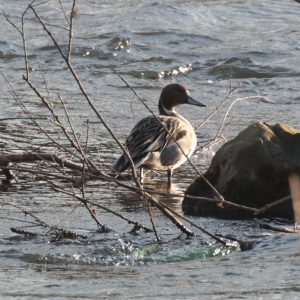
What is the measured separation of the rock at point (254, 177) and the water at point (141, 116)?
0.92 feet

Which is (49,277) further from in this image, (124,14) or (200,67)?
(124,14)

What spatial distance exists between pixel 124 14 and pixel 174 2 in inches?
46.6

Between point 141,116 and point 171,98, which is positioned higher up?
point 171,98

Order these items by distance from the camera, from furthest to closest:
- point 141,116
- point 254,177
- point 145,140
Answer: point 141,116 → point 145,140 → point 254,177

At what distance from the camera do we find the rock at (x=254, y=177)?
7770 millimetres

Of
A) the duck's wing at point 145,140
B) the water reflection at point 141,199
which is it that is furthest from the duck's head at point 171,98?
the water reflection at point 141,199

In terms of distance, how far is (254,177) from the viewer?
25.7 feet

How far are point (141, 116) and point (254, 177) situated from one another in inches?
155

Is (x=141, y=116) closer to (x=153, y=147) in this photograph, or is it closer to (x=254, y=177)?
(x=153, y=147)

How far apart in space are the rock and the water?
28 cm

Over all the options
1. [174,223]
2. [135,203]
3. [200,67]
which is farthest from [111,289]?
[200,67]

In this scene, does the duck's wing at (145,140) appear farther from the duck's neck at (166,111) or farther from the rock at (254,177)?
the rock at (254,177)

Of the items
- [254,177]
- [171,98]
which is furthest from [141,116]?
[254,177]

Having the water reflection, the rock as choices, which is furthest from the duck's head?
the rock
